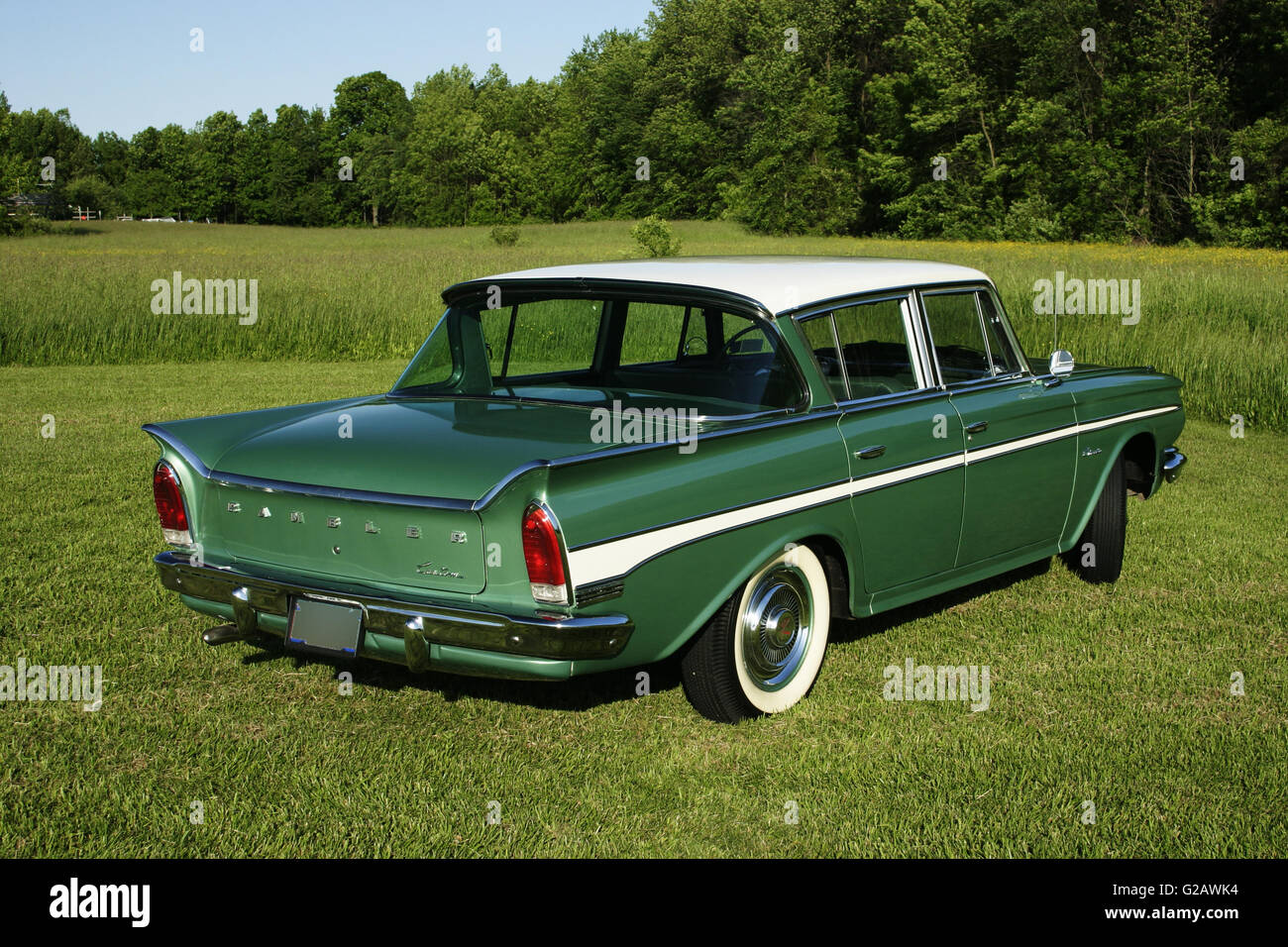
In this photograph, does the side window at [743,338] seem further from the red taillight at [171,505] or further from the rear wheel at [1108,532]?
the rear wheel at [1108,532]

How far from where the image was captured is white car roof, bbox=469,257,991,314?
4.69m

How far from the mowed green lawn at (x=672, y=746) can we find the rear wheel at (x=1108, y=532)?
16 centimetres

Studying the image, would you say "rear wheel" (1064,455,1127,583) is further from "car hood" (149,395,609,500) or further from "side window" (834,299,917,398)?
"car hood" (149,395,609,500)

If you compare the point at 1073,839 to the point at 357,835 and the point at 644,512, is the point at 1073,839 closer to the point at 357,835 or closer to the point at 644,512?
the point at 644,512

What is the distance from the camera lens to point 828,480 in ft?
14.6

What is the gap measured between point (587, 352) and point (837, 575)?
4.68 ft

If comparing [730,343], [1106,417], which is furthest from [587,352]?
[1106,417]

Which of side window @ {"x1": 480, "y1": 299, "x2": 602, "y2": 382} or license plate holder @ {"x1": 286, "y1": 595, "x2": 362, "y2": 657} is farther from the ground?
side window @ {"x1": 480, "y1": 299, "x2": 602, "y2": 382}

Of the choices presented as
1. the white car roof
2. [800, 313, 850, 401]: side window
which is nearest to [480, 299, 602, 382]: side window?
the white car roof

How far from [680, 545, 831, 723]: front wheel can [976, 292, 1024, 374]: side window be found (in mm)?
1714

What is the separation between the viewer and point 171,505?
444 centimetres

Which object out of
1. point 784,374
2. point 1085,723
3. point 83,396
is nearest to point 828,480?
point 784,374

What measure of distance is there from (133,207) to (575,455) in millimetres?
105394
